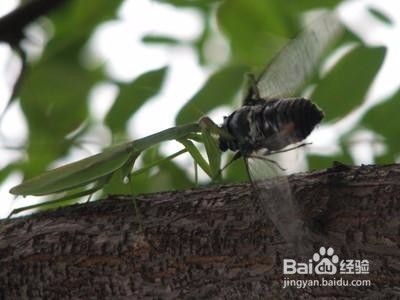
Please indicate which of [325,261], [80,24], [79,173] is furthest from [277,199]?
[80,24]

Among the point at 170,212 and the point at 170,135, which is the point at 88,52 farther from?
the point at 170,212

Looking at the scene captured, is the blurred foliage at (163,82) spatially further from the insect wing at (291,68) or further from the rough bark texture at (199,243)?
the rough bark texture at (199,243)

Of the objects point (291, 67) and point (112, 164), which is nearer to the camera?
point (291, 67)

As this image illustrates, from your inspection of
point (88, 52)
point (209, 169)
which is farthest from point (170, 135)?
point (88, 52)

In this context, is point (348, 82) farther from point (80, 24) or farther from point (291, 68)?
point (80, 24)

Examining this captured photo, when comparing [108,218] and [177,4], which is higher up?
[177,4]

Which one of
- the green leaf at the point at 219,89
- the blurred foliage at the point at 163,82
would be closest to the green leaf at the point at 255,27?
the blurred foliage at the point at 163,82
